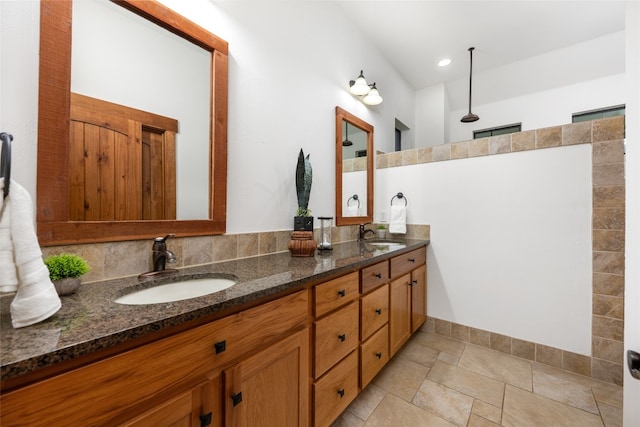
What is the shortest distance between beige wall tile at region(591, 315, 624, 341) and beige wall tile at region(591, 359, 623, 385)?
0.56 feet

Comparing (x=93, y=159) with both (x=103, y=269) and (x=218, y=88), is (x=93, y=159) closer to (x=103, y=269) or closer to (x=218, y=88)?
(x=103, y=269)

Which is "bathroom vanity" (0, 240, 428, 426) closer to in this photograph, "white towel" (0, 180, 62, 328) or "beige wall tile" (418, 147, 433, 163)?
"white towel" (0, 180, 62, 328)

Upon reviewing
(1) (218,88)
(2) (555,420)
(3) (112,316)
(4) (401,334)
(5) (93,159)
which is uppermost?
(1) (218,88)

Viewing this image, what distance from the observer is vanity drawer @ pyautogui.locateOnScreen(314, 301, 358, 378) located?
3.71ft

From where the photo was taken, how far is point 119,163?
1.02 meters

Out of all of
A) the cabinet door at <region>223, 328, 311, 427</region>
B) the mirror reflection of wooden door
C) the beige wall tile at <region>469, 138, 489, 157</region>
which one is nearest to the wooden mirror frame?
the mirror reflection of wooden door

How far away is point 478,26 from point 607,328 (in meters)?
2.68

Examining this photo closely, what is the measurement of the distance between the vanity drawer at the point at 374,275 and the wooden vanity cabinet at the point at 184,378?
19.8 inches

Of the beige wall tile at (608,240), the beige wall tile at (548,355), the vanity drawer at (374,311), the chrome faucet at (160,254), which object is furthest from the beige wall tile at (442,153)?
the chrome faucet at (160,254)

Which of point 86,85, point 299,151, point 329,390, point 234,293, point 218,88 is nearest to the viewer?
point 234,293

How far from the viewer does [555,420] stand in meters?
1.37

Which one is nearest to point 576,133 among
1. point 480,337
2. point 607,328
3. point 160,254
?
point 607,328

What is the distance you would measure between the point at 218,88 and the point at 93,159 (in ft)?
2.16

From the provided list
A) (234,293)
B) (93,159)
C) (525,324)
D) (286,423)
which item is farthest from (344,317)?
(525,324)
